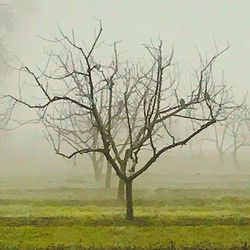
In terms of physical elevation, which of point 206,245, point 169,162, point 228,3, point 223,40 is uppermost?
point 228,3

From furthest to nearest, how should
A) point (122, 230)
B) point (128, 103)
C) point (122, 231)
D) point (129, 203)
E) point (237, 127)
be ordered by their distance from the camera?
1. point (237, 127)
2. point (128, 103)
3. point (129, 203)
4. point (122, 230)
5. point (122, 231)

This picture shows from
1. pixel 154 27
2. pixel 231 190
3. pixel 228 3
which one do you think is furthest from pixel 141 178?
pixel 228 3

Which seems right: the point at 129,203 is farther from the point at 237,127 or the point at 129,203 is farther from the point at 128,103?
the point at 237,127

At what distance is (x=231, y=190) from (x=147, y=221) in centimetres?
1685

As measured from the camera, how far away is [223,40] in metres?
159

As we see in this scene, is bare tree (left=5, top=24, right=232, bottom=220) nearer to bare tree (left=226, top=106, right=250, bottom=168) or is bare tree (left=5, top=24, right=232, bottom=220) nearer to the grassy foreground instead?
the grassy foreground

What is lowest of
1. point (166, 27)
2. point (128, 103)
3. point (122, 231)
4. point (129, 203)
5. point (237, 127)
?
point (122, 231)

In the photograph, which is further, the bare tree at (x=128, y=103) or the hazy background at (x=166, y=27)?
the hazy background at (x=166, y=27)

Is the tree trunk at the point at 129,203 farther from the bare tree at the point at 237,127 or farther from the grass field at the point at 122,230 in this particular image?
the bare tree at the point at 237,127

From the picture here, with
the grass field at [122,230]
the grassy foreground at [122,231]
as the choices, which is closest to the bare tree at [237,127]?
the grass field at [122,230]

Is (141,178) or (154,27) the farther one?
(154,27)

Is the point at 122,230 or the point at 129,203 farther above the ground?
the point at 129,203

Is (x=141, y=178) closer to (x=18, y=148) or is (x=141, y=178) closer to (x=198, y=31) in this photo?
(x=18, y=148)

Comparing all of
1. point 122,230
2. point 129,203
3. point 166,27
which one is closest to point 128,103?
point 129,203
